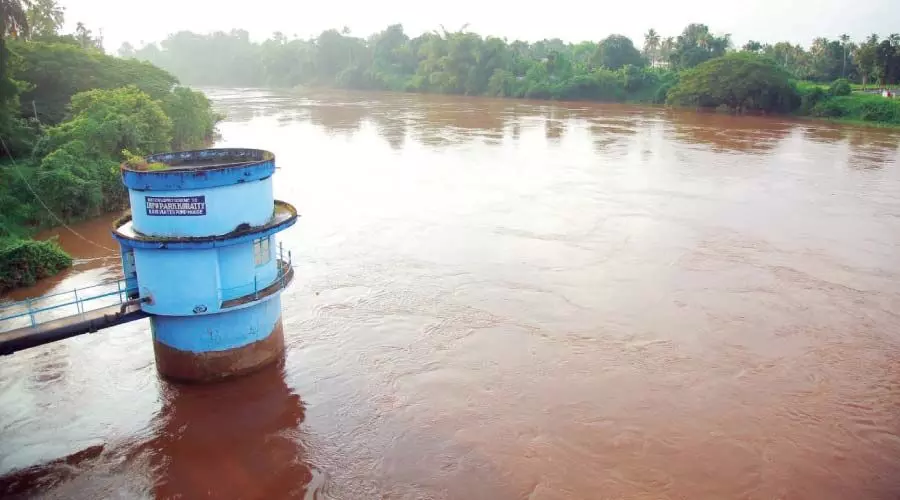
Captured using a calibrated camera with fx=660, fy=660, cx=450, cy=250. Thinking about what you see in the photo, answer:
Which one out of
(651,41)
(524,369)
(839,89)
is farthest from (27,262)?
(651,41)

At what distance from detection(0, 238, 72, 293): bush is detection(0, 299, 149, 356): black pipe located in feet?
22.1

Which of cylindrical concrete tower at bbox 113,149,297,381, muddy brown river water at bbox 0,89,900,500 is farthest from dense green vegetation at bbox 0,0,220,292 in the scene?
cylindrical concrete tower at bbox 113,149,297,381

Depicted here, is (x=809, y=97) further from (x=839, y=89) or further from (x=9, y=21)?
(x=9, y=21)

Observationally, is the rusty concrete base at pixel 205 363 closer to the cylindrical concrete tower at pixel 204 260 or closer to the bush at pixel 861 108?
the cylindrical concrete tower at pixel 204 260

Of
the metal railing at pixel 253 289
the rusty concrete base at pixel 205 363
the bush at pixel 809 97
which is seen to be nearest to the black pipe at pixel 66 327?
the rusty concrete base at pixel 205 363

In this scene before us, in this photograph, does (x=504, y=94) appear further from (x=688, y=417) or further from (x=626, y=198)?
(x=688, y=417)

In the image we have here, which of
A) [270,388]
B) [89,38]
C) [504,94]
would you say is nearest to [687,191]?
[270,388]

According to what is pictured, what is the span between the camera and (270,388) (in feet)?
33.5

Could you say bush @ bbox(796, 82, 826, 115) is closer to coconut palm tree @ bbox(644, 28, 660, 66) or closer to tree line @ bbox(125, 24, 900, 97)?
tree line @ bbox(125, 24, 900, 97)

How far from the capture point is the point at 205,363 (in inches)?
384

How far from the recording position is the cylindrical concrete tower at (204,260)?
8938mm

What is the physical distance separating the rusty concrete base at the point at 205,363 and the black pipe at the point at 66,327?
0.84m

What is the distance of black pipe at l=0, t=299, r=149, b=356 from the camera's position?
8.47 m

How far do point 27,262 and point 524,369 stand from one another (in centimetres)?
1137
